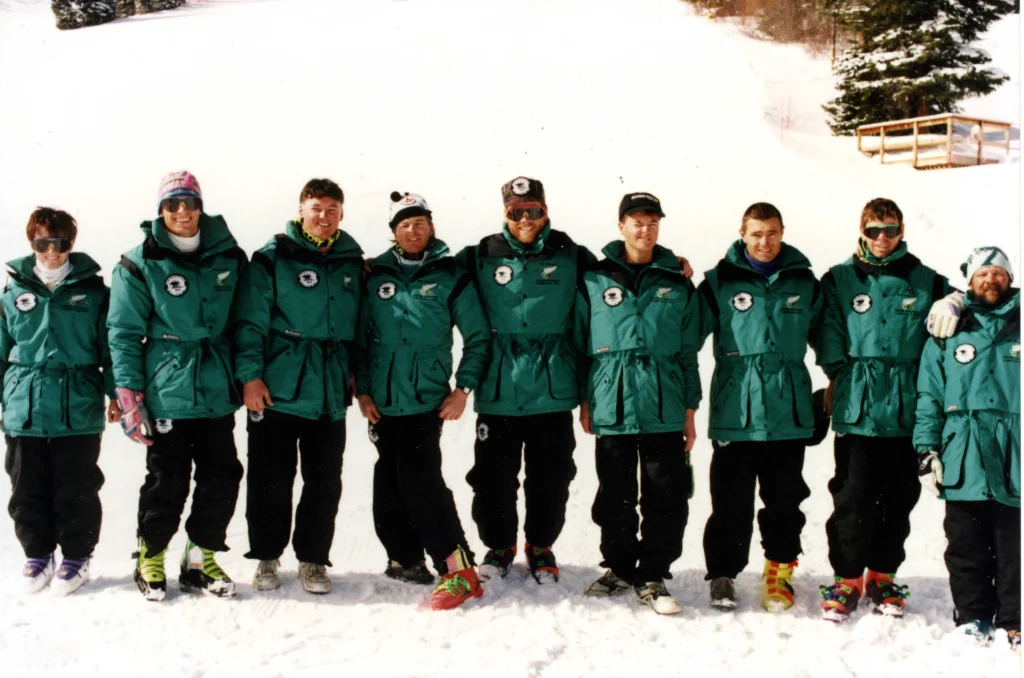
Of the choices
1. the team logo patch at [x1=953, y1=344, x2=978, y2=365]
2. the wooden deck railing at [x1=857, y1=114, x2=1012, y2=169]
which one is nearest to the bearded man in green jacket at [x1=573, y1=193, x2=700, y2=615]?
the team logo patch at [x1=953, y1=344, x2=978, y2=365]

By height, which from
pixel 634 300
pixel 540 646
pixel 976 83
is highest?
pixel 976 83

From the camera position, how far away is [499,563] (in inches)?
158

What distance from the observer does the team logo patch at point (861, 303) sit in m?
3.67

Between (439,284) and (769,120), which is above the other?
(769,120)

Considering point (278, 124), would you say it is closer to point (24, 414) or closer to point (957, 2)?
point (24, 414)

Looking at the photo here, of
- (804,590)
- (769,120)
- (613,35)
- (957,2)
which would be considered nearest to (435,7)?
(613,35)

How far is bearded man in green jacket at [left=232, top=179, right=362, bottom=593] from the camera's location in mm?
3713

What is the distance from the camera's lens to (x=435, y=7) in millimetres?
8648

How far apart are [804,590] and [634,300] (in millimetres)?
1660

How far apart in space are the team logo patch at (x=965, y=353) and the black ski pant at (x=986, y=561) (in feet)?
1.95

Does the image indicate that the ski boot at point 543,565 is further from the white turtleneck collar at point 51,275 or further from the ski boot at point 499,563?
the white turtleneck collar at point 51,275

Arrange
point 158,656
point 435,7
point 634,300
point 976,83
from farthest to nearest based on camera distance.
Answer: point 435,7
point 976,83
point 634,300
point 158,656

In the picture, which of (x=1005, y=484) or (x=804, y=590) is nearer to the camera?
(x=1005, y=484)

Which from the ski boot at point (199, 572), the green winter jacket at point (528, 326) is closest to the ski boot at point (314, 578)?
the ski boot at point (199, 572)
